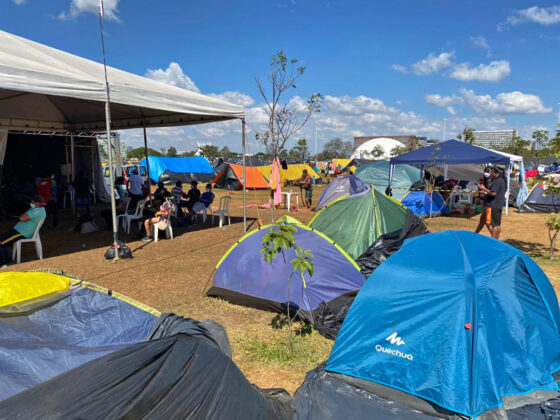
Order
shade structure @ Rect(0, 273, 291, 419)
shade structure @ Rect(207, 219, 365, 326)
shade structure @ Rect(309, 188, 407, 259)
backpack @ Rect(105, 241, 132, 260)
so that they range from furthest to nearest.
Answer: backpack @ Rect(105, 241, 132, 260) < shade structure @ Rect(309, 188, 407, 259) < shade structure @ Rect(207, 219, 365, 326) < shade structure @ Rect(0, 273, 291, 419)

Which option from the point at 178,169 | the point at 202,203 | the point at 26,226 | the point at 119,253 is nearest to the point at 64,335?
the point at 119,253

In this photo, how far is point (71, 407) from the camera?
5.76 ft

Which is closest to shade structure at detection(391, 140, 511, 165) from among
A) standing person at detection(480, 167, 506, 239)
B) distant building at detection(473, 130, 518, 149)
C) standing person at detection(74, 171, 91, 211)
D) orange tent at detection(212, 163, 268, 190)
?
standing person at detection(480, 167, 506, 239)

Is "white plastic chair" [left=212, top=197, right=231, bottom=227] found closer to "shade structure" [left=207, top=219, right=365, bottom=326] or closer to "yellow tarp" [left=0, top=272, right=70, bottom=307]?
"shade structure" [left=207, top=219, right=365, bottom=326]

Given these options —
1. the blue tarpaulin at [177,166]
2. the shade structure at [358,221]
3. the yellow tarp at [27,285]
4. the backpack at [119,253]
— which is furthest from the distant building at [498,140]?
the yellow tarp at [27,285]

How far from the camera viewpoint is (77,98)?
8.34 m

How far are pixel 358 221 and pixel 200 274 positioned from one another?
3011mm

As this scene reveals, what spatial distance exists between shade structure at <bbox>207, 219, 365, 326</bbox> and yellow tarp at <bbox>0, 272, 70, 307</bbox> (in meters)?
2.30

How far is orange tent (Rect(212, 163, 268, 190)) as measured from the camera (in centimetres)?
2480

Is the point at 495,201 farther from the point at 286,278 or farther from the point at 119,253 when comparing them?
the point at 119,253

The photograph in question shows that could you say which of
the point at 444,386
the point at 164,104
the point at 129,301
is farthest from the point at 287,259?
the point at 164,104

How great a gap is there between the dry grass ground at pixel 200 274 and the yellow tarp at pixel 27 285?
6.10ft

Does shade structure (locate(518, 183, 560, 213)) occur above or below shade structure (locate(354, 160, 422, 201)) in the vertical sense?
below

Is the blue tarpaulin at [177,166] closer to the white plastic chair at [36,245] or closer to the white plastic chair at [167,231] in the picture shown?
the white plastic chair at [167,231]
